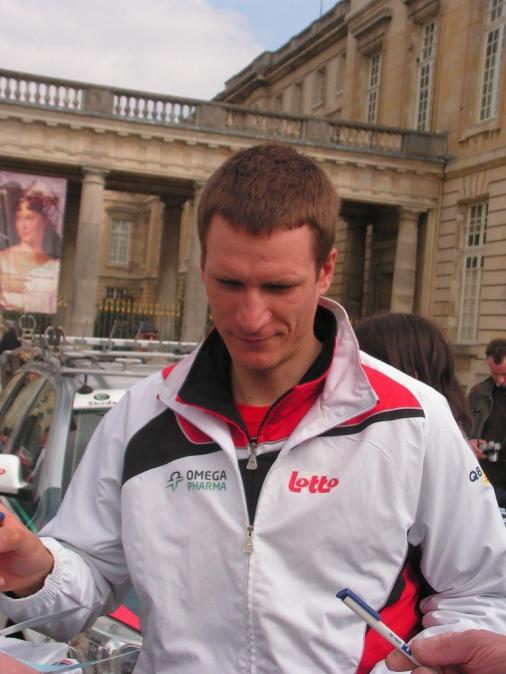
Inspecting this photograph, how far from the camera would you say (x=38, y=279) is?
22.8 metres

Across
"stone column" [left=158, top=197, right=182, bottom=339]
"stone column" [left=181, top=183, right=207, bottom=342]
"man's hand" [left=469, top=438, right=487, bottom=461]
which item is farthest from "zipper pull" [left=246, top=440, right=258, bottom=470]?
"stone column" [left=158, top=197, right=182, bottom=339]

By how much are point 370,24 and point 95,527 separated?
31753mm

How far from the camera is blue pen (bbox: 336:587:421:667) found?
58.1 inches

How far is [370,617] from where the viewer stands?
1485mm

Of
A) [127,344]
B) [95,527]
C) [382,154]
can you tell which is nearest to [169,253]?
[382,154]

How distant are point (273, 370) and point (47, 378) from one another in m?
3.08

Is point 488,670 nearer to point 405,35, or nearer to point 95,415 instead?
point 95,415

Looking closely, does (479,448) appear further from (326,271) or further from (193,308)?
(193,308)

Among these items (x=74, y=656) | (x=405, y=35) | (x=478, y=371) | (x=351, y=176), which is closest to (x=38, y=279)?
(x=351, y=176)

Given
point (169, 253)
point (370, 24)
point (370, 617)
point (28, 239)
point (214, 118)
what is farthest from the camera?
point (169, 253)

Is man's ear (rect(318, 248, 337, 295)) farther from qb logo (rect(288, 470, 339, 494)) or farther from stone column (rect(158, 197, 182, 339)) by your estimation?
stone column (rect(158, 197, 182, 339))

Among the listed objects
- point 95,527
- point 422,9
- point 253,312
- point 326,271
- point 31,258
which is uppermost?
point 422,9

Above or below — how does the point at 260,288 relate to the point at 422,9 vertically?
below

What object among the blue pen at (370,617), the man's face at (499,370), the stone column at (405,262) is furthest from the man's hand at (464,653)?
the stone column at (405,262)
